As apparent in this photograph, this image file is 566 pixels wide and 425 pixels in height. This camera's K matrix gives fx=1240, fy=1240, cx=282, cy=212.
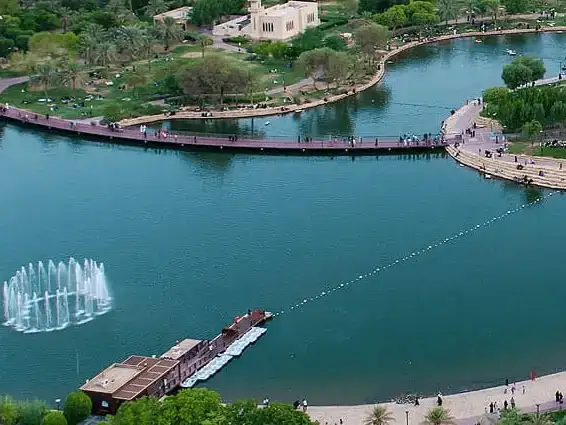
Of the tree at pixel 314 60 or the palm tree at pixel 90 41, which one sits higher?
the palm tree at pixel 90 41

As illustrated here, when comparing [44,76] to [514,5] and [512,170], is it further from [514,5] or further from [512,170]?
[514,5]

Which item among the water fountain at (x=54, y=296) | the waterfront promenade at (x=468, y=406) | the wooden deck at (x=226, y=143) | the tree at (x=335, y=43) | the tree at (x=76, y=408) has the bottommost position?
the waterfront promenade at (x=468, y=406)

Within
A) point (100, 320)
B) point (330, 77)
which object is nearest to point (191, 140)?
point (330, 77)

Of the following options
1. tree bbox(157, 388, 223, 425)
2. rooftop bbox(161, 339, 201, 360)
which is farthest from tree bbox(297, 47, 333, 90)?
tree bbox(157, 388, 223, 425)

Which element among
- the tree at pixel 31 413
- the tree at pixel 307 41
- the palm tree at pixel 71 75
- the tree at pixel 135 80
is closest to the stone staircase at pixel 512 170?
the tree at pixel 307 41

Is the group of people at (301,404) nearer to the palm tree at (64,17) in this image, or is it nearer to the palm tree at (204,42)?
the palm tree at (204,42)

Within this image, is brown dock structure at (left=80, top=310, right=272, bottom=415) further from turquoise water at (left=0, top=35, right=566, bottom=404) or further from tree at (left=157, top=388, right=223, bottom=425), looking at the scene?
tree at (left=157, top=388, right=223, bottom=425)
